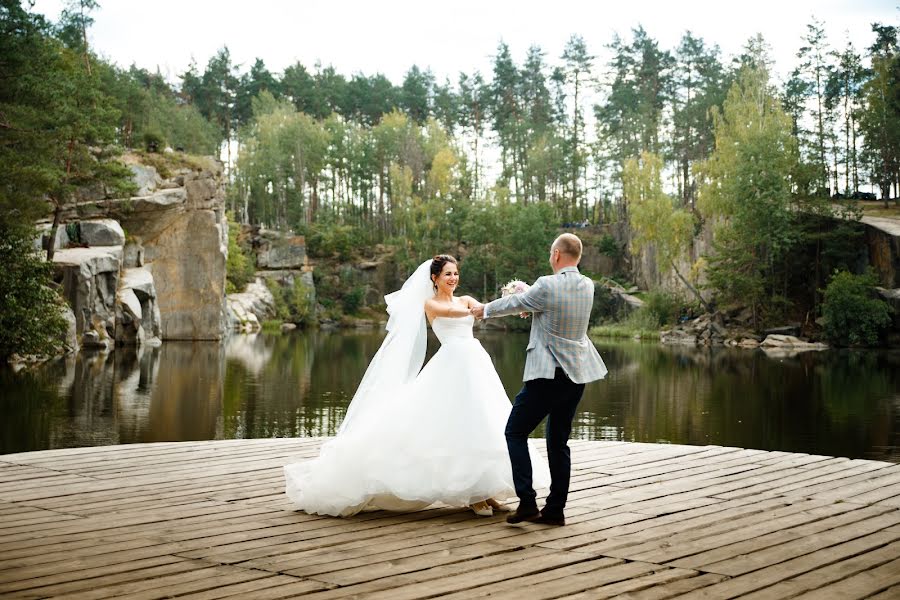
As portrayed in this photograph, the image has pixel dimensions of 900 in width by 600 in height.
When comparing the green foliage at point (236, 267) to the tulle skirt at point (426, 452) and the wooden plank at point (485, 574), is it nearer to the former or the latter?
the tulle skirt at point (426, 452)

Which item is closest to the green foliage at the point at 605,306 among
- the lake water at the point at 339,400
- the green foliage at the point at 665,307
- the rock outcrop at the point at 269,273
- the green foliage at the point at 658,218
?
the green foliage at the point at 665,307

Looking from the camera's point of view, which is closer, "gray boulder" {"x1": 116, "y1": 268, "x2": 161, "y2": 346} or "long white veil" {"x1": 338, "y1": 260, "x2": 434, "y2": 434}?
"long white veil" {"x1": 338, "y1": 260, "x2": 434, "y2": 434}

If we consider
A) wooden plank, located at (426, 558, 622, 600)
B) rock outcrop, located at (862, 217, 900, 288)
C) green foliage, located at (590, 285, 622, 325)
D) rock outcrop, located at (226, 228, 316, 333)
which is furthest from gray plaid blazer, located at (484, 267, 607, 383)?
green foliage, located at (590, 285, 622, 325)

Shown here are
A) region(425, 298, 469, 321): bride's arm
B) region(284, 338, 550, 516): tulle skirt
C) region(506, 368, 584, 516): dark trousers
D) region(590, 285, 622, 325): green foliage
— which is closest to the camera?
region(506, 368, 584, 516): dark trousers

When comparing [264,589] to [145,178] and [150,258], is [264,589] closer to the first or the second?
[145,178]

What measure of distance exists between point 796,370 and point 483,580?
26.5 meters

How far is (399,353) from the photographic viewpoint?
6.16m

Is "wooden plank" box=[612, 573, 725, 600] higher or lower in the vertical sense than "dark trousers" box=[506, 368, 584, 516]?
lower

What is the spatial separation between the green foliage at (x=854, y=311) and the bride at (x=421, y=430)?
37517 millimetres

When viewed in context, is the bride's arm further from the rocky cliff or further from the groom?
the rocky cliff

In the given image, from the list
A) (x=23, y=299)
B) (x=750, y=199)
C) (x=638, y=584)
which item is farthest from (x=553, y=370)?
(x=750, y=199)

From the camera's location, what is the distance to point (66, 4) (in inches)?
1634

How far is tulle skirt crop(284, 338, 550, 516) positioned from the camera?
5464 millimetres

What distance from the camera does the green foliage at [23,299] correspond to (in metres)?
24.4
